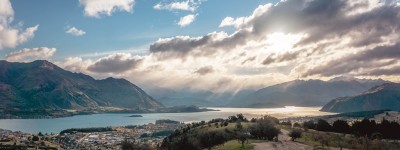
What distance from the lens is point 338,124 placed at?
129250mm

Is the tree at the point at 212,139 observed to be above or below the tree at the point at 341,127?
below

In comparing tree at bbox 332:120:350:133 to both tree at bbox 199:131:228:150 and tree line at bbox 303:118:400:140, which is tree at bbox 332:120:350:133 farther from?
tree at bbox 199:131:228:150

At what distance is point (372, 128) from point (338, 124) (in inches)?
438

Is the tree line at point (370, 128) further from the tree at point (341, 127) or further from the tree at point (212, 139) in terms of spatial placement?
the tree at point (212, 139)

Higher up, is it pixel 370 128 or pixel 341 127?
pixel 341 127

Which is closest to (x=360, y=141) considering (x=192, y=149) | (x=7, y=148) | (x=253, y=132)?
(x=253, y=132)

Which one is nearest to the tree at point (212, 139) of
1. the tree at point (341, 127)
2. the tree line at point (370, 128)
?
the tree line at point (370, 128)

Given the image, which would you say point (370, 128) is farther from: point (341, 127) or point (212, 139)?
point (212, 139)

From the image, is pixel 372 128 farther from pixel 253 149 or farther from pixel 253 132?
pixel 253 149

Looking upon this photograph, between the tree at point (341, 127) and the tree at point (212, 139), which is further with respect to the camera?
the tree at point (341, 127)

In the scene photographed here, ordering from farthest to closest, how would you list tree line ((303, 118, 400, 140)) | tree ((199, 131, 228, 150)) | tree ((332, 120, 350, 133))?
1. tree ((332, 120, 350, 133))
2. tree line ((303, 118, 400, 140))
3. tree ((199, 131, 228, 150))

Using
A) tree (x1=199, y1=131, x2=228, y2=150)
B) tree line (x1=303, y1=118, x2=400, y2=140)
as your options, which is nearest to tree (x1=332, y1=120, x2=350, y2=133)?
tree line (x1=303, y1=118, x2=400, y2=140)

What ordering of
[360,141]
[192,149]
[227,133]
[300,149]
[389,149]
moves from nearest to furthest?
[389,149] < [300,149] < [360,141] < [192,149] < [227,133]

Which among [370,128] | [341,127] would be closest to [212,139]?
[341,127]
